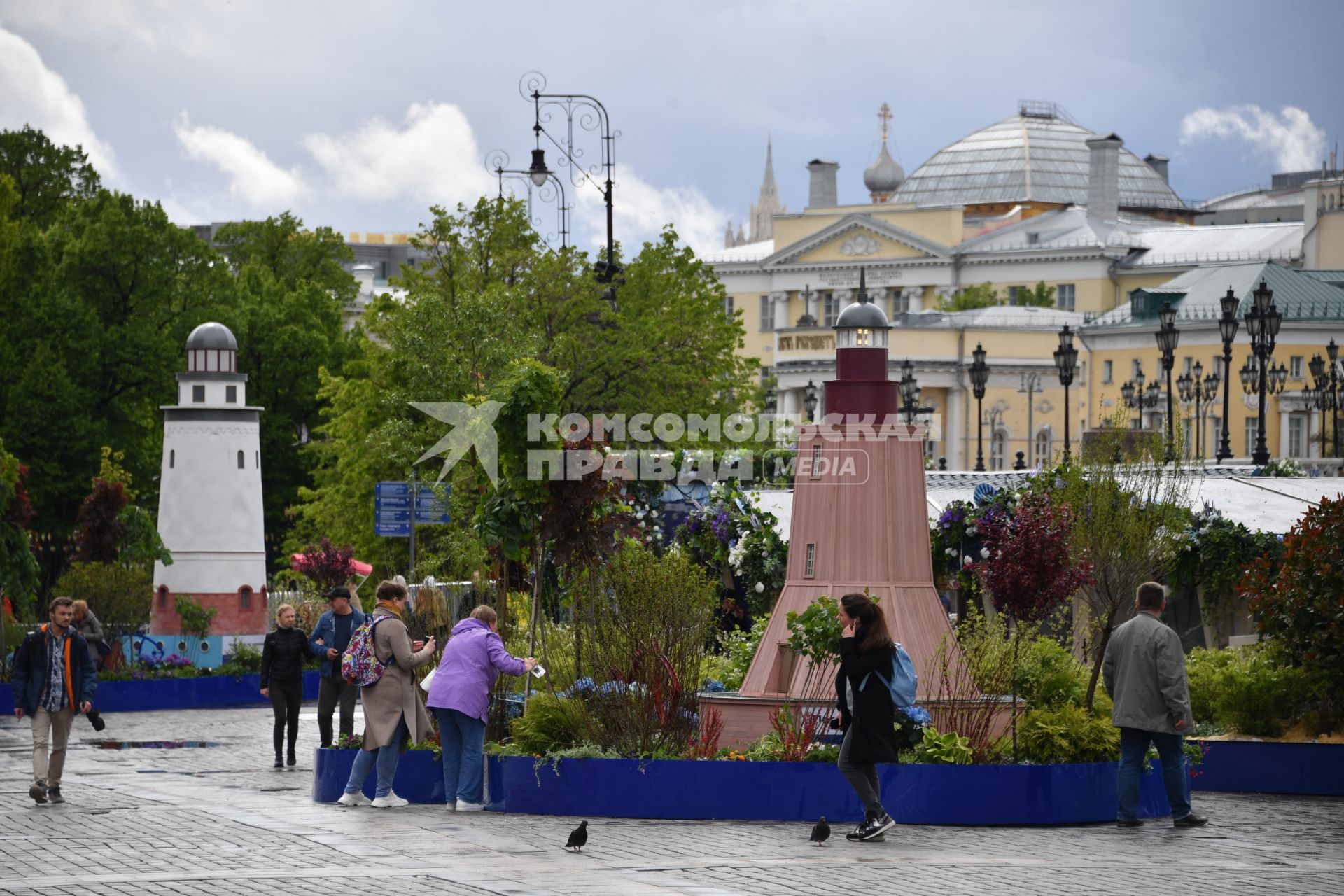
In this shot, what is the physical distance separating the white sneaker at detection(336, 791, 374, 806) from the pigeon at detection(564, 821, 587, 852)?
335 cm

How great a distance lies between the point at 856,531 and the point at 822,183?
114843 mm

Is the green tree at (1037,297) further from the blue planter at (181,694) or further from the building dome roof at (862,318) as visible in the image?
the building dome roof at (862,318)

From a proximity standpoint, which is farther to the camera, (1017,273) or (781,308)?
(781,308)

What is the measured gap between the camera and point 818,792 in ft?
50.1

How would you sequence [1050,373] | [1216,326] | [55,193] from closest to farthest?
[55,193], [1216,326], [1050,373]

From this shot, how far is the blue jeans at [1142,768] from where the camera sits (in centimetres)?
1517

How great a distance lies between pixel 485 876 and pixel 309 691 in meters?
21.8

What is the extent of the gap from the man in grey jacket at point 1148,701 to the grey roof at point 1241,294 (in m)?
64.3

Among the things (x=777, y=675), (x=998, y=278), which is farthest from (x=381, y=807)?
(x=998, y=278)

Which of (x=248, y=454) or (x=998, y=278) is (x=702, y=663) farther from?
(x=998, y=278)

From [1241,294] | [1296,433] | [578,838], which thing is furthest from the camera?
[1296,433]

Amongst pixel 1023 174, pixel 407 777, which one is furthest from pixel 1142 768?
pixel 1023 174

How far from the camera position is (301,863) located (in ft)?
43.5

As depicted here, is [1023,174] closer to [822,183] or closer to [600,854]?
[822,183]
